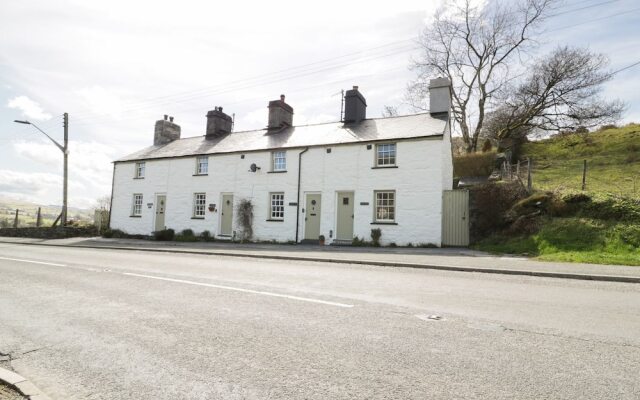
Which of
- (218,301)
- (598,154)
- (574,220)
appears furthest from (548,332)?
(598,154)

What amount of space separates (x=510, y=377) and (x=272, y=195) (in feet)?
61.4

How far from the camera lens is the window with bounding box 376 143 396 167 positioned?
1833 cm

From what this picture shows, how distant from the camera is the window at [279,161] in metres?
21.0

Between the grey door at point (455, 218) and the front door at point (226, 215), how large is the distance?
1248 cm

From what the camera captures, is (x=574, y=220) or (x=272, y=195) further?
(x=272, y=195)

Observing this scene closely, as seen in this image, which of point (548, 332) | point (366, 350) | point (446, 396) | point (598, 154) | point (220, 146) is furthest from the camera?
point (598, 154)

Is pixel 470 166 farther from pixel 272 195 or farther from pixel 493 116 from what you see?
pixel 272 195

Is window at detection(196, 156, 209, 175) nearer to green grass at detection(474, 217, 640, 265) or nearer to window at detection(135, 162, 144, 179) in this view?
window at detection(135, 162, 144, 179)

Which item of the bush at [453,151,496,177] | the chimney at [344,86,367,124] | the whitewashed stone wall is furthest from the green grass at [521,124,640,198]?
the chimney at [344,86,367,124]

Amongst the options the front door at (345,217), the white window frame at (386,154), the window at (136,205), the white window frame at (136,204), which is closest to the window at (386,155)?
the white window frame at (386,154)

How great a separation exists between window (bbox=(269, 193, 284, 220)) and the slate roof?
9.47 ft

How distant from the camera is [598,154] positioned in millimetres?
28875

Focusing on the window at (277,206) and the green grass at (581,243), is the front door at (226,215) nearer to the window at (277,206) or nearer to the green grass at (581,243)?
the window at (277,206)

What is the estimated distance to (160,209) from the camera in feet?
82.9
